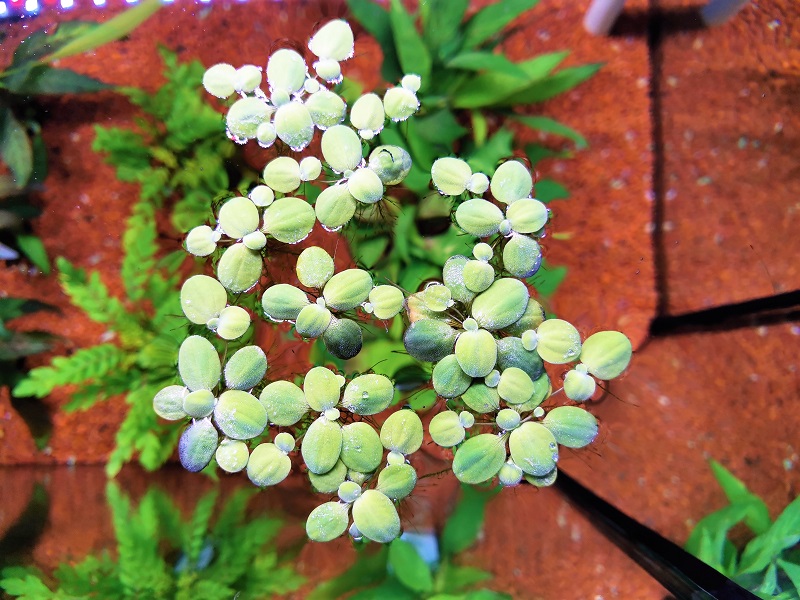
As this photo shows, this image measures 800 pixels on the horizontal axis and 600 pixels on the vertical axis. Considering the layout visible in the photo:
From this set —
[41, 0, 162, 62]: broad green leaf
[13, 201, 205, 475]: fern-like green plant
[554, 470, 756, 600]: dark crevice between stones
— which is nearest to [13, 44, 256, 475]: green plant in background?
[13, 201, 205, 475]: fern-like green plant

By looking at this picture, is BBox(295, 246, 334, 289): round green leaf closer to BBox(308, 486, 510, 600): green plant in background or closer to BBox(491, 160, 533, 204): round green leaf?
BBox(491, 160, 533, 204): round green leaf

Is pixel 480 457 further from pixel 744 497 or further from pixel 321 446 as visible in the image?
pixel 744 497

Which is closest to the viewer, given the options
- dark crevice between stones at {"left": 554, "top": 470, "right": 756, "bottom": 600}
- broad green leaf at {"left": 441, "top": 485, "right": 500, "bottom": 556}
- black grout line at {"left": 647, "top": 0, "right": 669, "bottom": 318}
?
dark crevice between stones at {"left": 554, "top": 470, "right": 756, "bottom": 600}

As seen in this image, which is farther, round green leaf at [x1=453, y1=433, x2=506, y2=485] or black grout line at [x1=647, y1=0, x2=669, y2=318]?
black grout line at [x1=647, y1=0, x2=669, y2=318]

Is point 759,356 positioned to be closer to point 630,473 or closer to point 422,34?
point 630,473

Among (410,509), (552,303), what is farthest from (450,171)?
(410,509)

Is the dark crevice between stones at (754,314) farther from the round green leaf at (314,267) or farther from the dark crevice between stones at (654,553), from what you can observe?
the round green leaf at (314,267)
